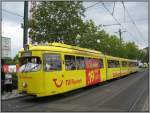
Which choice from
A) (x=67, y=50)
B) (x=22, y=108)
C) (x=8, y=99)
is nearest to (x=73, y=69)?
(x=67, y=50)

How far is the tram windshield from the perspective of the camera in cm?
1647

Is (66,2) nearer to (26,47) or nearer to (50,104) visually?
(26,47)

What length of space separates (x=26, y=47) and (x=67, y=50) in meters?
2.75

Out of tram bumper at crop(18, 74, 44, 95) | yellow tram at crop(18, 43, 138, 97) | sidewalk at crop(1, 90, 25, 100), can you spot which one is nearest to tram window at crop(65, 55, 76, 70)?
yellow tram at crop(18, 43, 138, 97)

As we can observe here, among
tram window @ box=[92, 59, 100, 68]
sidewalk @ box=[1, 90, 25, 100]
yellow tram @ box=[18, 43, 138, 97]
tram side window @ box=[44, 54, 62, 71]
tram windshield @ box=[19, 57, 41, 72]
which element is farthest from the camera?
tram window @ box=[92, 59, 100, 68]

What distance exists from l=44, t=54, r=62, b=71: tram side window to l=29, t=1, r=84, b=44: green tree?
9008 millimetres

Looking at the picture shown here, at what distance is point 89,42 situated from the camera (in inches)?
1470

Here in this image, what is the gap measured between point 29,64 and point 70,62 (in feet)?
10.9

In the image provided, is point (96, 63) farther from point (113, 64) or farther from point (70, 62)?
point (113, 64)

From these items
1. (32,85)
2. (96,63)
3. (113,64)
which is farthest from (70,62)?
(113,64)

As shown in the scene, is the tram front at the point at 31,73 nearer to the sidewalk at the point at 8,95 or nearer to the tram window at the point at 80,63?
the sidewalk at the point at 8,95

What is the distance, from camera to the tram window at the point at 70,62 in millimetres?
18759

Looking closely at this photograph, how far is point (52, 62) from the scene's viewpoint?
17.0 m

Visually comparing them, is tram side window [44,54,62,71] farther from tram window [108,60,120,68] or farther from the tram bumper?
tram window [108,60,120,68]
